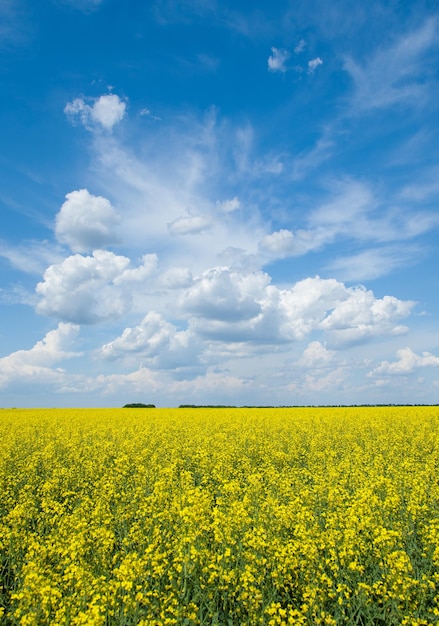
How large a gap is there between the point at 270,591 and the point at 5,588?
4941 mm

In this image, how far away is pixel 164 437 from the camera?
19578mm

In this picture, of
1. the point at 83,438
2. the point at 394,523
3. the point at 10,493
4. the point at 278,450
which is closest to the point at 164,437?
the point at 83,438

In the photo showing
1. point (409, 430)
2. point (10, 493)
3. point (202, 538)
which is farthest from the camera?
point (409, 430)

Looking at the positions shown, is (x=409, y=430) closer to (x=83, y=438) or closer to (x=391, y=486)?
(x=391, y=486)

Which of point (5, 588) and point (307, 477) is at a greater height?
point (307, 477)

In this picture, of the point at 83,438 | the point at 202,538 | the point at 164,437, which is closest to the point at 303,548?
the point at 202,538

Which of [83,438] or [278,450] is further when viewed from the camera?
[83,438]

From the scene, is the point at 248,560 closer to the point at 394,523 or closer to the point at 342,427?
the point at 394,523

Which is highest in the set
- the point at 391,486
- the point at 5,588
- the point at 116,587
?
the point at 391,486

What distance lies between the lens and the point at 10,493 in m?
12.6

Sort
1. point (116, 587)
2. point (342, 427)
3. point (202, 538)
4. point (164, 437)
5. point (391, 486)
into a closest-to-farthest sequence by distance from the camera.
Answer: point (116, 587)
point (202, 538)
point (391, 486)
point (164, 437)
point (342, 427)

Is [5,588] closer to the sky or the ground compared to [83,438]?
closer to the ground

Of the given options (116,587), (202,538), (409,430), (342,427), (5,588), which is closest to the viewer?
(116,587)

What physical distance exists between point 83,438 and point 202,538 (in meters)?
14.7
